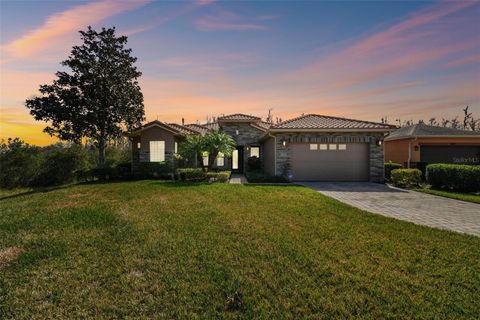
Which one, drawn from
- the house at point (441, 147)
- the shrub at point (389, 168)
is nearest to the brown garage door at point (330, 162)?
the shrub at point (389, 168)

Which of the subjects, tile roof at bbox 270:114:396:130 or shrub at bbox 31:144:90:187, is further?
shrub at bbox 31:144:90:187

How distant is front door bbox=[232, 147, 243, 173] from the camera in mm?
20922

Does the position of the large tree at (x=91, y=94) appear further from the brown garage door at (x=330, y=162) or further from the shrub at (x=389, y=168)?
the shrub at (x=389, y=168)

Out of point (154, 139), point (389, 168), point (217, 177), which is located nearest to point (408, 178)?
point (389, 168)

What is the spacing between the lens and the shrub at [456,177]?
34.1 feet

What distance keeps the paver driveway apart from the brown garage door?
313 centimetres

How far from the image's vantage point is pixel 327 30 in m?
10.8

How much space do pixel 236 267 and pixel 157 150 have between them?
15.2 metres

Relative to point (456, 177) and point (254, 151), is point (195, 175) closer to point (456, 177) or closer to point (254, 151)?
point (254, 151)

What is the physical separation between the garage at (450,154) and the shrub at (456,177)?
565 cm

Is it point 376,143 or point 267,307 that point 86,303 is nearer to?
point 267,307

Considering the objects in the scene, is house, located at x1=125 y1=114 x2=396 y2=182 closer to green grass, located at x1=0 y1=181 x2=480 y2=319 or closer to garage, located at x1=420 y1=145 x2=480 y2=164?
garage, located at x1=420 y1=145 x2=480 y2=164

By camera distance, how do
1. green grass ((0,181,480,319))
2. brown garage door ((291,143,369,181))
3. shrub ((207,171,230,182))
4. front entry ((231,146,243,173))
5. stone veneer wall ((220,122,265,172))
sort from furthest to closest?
front entry ((231,146,243,173)) → stone veneer wall ((220,122,265,172)) → shrub ((207,171,230,182)) → brown garage door ((291,143,369,181)) → green grass ((0,181,480,319))

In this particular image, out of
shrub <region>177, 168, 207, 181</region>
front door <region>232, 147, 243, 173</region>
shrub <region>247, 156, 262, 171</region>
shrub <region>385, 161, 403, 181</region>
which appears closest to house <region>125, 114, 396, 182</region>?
shrub <region>385, 161, 403, 181</region>
